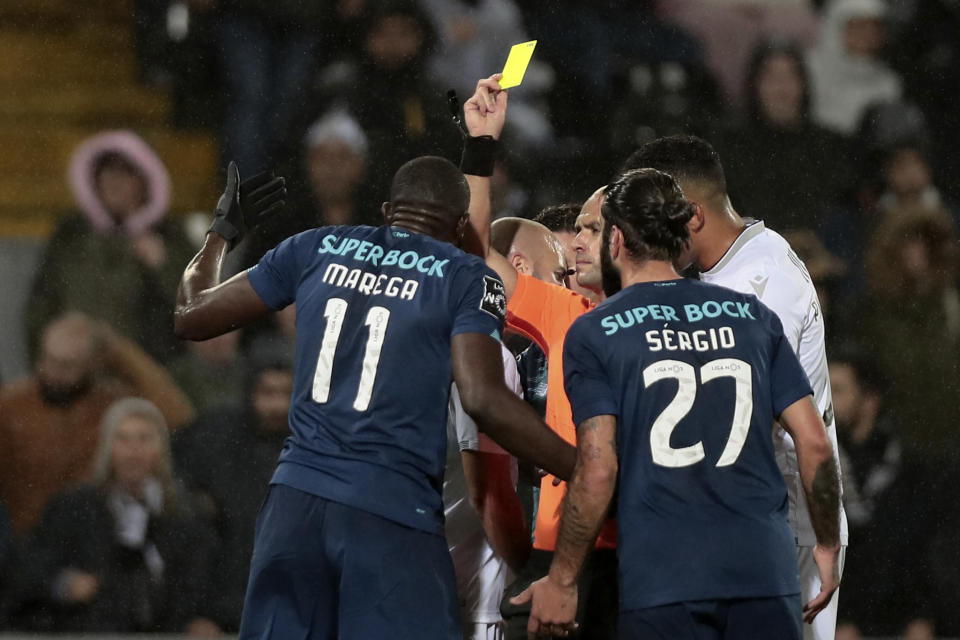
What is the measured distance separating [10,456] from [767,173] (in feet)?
11.7

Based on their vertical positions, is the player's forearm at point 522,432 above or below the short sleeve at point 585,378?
below

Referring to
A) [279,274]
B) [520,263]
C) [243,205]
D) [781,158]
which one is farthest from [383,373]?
[781,158]

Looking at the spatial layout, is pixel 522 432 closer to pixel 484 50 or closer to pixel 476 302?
pixel 476 302

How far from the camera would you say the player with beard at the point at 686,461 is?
6.78ft

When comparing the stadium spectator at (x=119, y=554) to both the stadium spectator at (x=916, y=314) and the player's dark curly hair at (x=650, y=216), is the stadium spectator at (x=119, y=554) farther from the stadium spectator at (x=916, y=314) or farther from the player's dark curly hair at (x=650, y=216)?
the player's dark curly hair at (x=650, y=216)

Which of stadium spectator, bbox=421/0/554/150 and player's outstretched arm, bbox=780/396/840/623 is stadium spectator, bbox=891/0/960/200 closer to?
stadium spectator, bbox=421/0/554/150

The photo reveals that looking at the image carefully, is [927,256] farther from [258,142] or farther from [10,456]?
[10,456]

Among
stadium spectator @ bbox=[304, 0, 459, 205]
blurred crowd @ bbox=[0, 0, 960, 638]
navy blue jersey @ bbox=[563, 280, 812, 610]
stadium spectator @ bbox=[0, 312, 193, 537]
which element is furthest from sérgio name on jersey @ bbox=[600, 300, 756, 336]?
stadium spectator @ bbox=[0, 312, 193, 537]

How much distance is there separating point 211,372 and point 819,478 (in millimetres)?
3485

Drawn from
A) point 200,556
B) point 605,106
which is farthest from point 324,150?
point 200,556

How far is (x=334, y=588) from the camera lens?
2.29 meters

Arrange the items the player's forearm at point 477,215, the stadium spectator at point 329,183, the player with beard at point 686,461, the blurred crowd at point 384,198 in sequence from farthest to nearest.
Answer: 1. the stadium spectator at point 329,183
2. the blurred crowd at point 384,198
3. the player's forearm at point 477,215
4. the player with beard at point 686,461

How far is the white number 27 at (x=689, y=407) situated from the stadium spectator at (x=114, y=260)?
353 centimetres

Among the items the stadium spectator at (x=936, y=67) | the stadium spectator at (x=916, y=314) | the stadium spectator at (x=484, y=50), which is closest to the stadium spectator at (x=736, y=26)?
the stadium spectator at (x=936, y=67)
